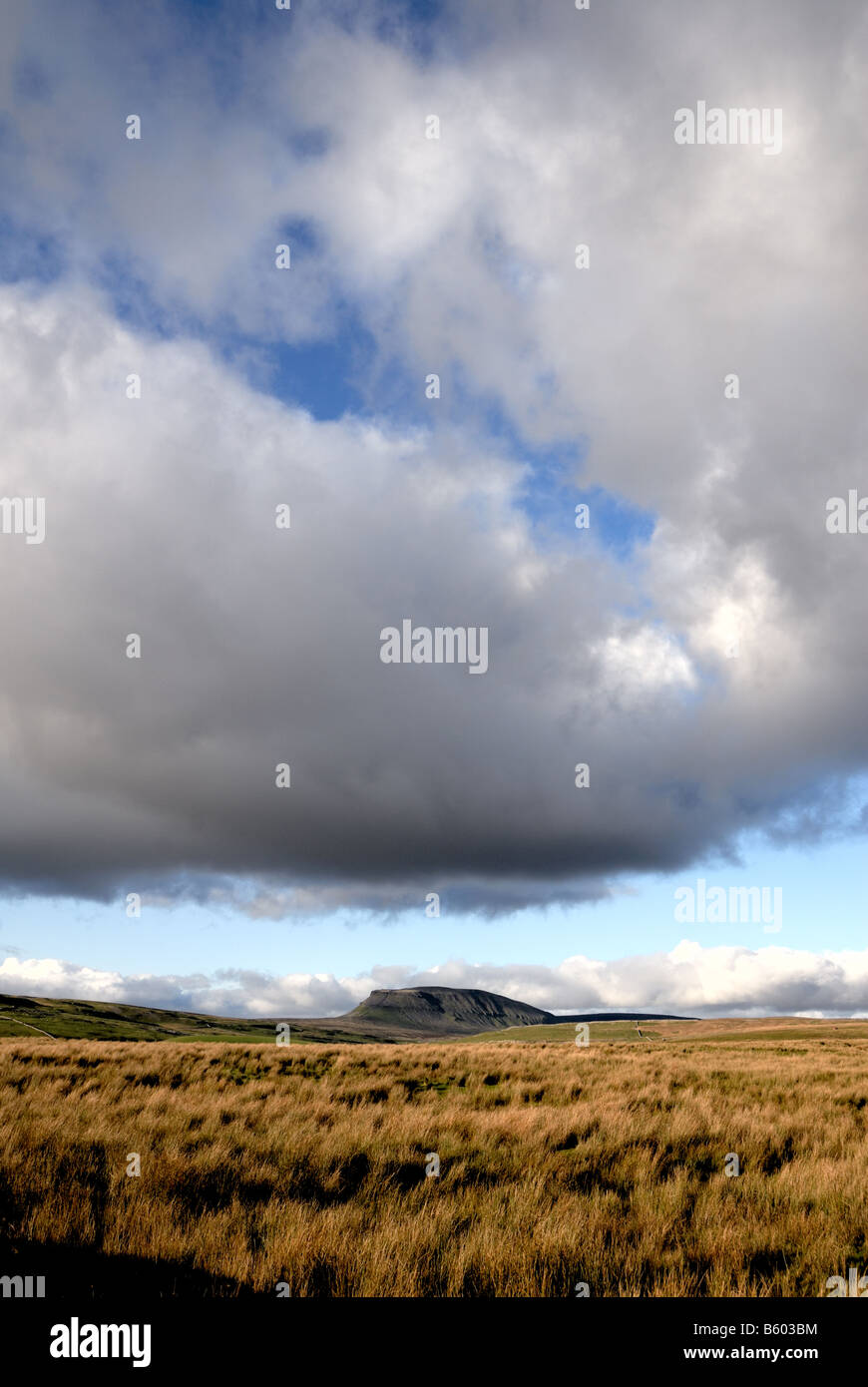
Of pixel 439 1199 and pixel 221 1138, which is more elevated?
pixel 439 1199

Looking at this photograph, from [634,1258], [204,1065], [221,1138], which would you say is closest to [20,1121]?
[221,1138]

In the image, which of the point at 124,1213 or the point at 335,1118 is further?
the point at 335,1118

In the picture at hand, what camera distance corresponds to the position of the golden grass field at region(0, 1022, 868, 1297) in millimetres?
5758

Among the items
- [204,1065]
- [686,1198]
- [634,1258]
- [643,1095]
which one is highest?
[634,1258]

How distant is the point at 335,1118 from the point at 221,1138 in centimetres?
279

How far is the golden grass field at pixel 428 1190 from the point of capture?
5758 millimetres

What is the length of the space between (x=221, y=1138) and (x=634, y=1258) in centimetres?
653

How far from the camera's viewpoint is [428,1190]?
8.09 meters

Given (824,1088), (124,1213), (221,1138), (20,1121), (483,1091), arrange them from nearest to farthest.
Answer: (124,1213) → (221,1138) → (20,1121) → (483,1091) → (824,1088)

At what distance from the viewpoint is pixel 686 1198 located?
7.96 meters
